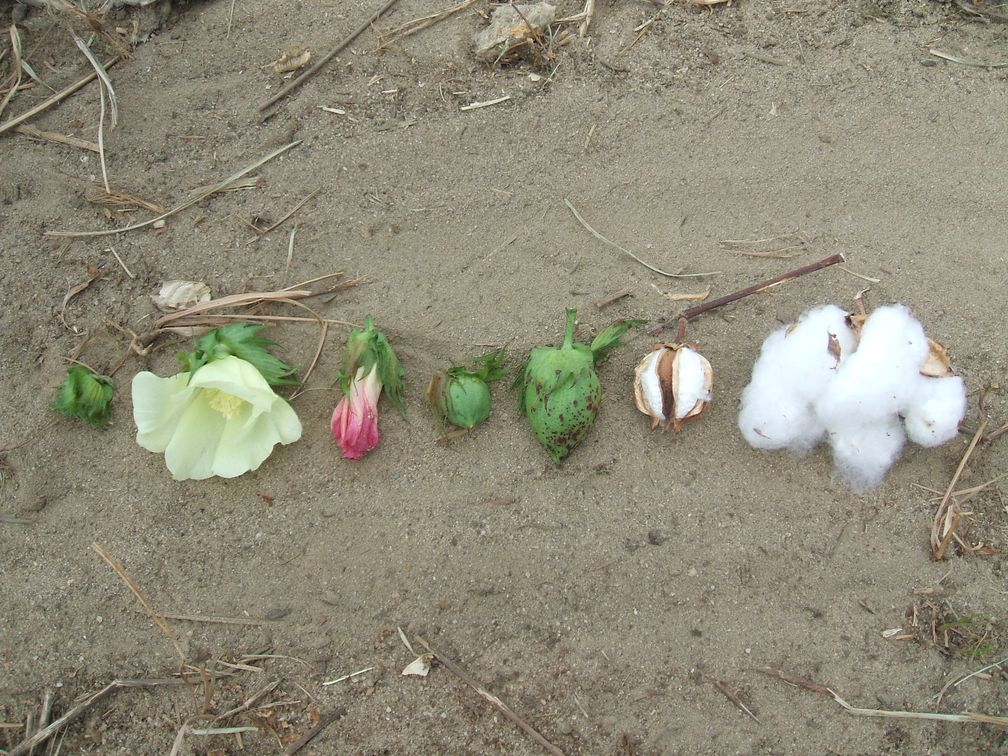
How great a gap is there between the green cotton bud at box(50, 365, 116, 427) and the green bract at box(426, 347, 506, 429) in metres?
0.87

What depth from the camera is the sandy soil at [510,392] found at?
1.95 meters

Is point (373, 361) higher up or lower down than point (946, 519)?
higher up

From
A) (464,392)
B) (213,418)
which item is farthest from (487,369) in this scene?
(213,418)

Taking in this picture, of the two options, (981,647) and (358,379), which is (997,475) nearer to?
(981,647)

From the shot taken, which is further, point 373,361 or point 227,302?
point 227,302

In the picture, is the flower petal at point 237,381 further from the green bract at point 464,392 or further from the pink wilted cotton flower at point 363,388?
the green bract at point 464,392

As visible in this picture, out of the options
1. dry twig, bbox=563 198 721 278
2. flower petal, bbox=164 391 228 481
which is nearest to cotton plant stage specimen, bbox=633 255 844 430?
dry twig, bbox=563 198 721 278

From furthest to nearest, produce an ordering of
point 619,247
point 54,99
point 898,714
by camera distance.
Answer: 1. point 54,99
2. point 619,247
3. point 898,714

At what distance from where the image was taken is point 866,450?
2014 mm

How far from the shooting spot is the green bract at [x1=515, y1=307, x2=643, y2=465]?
1979 mm

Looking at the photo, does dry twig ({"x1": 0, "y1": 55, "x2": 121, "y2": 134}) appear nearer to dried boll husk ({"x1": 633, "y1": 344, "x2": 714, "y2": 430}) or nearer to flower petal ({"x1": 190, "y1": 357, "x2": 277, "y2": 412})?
flower petal ({"x1": 190, "y1": 357, "x2": 277, "y2": 412})

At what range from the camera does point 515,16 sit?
97.1 inches

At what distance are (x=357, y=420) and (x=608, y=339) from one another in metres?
0.67

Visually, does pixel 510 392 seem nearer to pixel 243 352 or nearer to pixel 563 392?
pixel 563 392
